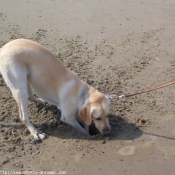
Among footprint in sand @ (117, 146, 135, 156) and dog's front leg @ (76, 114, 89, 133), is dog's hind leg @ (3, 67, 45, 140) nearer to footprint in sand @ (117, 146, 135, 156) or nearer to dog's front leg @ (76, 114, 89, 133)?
dog's front leg @ (76, 114, 89, 133)

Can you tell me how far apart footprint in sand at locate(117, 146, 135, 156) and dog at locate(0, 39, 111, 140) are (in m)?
0.32

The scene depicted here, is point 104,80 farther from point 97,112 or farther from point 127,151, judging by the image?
point 127,151

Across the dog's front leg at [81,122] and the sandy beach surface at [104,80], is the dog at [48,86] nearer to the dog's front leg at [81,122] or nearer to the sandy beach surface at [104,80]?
the dog's front leg at [81,122]

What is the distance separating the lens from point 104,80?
5.75 meters

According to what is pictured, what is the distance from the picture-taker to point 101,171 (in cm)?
394

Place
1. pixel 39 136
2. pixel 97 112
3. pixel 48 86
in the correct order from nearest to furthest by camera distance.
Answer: pixel 97 112, pixel 39 136, pixel 48 86

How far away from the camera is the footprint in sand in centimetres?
421

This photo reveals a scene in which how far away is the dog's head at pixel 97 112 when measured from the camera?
424 cm

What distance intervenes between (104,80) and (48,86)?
1.49 meters

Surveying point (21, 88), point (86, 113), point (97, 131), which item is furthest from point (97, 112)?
point (21, 88)

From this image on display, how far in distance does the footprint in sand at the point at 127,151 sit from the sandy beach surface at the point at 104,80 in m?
0.01

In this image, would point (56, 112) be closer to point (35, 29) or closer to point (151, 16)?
point (35, 29)

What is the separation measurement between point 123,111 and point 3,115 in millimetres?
1881

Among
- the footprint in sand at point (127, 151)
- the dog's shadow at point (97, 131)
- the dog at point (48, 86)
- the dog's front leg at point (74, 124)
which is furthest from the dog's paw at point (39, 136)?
the footprint in sand at point (127, 151)
